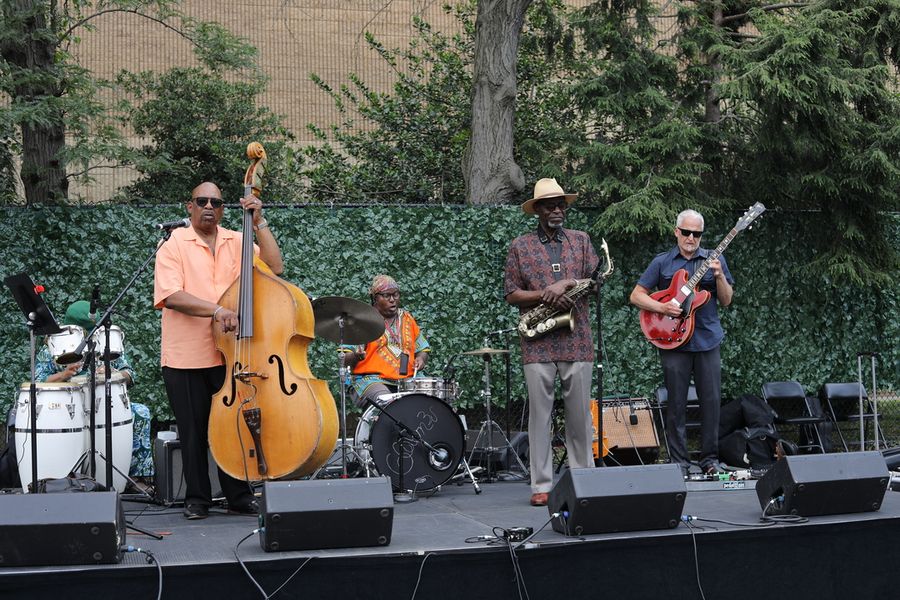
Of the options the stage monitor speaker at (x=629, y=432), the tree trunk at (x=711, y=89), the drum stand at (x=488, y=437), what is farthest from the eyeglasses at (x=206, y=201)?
the tree trunk at (x=711, y=89)

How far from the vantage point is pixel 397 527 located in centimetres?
500

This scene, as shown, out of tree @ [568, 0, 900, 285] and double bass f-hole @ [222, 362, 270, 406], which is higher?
tree @ [568, 0, 900, 285]

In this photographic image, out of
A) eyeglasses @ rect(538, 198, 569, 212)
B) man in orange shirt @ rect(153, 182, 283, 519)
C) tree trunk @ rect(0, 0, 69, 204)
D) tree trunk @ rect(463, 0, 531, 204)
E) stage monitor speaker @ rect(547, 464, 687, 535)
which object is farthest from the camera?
tree trunk @ rect(463, 0, 531, 204)

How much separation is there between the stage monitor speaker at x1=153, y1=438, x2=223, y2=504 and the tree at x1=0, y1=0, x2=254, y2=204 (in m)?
3.54

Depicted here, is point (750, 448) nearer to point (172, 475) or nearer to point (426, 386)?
Answer: point (426, 386)

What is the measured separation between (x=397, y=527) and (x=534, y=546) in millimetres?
967

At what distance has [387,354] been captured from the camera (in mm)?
7277

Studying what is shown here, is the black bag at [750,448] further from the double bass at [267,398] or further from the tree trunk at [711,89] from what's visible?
the double bass at [267,398]

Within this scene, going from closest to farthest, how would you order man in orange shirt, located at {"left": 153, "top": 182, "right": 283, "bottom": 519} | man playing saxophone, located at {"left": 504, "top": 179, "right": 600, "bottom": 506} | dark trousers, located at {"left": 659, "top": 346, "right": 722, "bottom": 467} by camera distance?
man in orange shirt, located at {"left": 153, "top": 182, "right": 283, "bottom": 519}
man playing saxophone, located at {"left": 504, "top": 179, "right": 600, "bottom": 506}
dark trousers, located at {"left": 659, "top": 346, "right": 722, "bottom": 467}

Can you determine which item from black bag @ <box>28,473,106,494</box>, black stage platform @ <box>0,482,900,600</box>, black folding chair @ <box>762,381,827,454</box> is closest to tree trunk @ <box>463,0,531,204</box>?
black folding chair @ <box>762,381,827,454</box>

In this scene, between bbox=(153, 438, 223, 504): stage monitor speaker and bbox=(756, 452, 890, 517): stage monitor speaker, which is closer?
bbox=(756, 452, 890, 517): stage monitor speaker

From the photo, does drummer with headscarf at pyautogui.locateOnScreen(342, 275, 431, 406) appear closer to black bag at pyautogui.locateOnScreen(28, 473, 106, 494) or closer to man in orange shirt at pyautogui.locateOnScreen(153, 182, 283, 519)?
man in orange shirt at pyautogui.locateOnScreen(153, 182, 283, 519)

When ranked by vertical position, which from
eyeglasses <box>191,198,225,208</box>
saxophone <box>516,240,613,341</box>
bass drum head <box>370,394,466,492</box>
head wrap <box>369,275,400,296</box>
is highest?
eyeglasses <box>191,198,225,208</box>

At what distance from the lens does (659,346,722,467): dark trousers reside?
673cm
